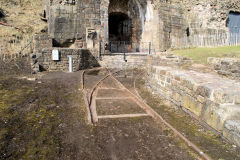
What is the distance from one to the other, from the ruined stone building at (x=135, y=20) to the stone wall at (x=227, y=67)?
8994 mm

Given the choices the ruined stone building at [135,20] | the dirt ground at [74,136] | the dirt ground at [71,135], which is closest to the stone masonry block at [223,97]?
the dirt ground at [74,136]

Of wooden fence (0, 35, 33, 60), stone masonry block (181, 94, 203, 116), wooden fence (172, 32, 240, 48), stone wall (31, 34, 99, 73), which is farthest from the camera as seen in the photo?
wooden fence (172, 32, 240, 48)

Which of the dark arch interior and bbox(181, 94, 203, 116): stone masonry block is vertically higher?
the dark arch interior

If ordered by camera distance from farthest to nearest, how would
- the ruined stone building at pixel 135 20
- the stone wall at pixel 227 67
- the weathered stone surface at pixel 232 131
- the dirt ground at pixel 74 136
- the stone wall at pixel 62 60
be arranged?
the ruined stone building at pixel 135 20
the stone wall at pixel 62 60
the stone wall at pixel 227 67
the weathered stone surface at pixel 232 131
the dirt ground at pixel 74 136

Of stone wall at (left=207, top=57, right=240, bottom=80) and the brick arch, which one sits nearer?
stone wall at (left=207, top=57, right=240, bottom=80)

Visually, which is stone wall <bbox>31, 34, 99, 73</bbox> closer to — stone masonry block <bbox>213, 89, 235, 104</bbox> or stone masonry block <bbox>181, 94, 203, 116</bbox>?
stone masonry block <bbox>181, 94, 203, 116</bbox>

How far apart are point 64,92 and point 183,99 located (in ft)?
12.5

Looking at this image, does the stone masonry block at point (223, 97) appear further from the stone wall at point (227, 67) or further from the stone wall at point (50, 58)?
the stone wall at point (50, 58)

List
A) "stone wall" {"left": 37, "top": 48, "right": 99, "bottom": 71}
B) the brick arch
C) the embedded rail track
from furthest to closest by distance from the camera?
the brick arch, "stone wall" {"left": 37, "top": 48, "right": 99, "bottom": 71}, the embedded rail track

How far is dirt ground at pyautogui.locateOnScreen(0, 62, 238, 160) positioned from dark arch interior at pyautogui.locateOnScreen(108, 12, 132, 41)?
47.5 feet

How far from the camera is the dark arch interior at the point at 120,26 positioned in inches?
707

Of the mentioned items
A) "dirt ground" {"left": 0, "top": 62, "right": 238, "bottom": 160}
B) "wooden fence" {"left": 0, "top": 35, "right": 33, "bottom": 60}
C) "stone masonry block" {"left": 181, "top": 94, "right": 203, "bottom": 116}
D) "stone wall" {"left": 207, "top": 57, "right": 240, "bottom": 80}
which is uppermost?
"wooden fence" {"left": 0, "top": 35, "right": 33, "bottom": 60}

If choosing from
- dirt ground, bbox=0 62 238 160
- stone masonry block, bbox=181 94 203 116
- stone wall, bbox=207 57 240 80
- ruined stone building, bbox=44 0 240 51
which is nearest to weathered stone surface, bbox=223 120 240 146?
dirt ground, bbox=0 62 238 160

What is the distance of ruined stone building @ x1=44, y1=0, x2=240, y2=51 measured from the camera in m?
13.5
